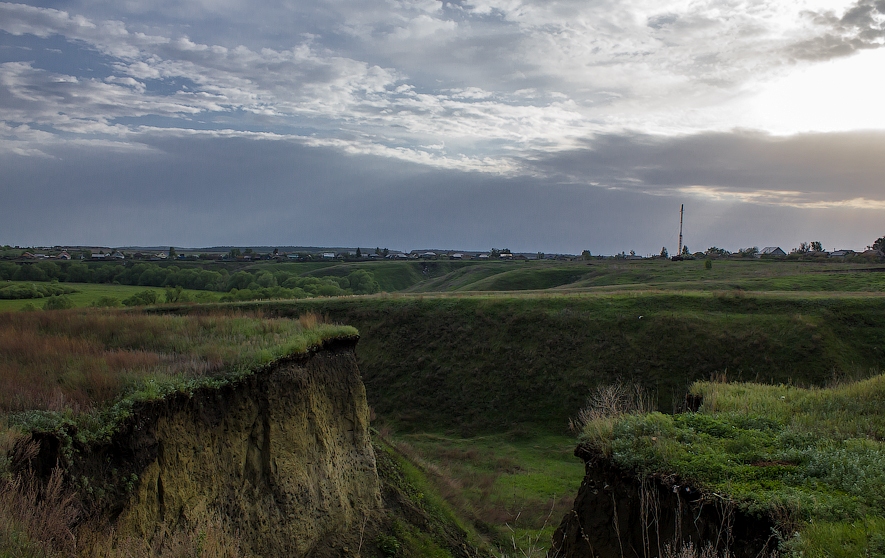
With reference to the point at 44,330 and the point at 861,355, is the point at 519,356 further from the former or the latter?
the point at 44,330

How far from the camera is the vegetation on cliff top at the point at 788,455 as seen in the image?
6431 millimetres

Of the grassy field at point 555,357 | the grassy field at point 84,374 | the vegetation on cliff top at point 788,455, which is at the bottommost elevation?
the grassy field at point 555,357

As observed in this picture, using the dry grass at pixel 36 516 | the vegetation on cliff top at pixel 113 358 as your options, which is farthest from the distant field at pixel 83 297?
the dry grass at pixel 36 516

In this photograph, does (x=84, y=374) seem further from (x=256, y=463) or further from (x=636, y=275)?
(x=636, y=275)

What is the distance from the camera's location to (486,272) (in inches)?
4469

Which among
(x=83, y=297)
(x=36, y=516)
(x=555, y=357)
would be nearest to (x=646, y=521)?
(x=36, y=516)

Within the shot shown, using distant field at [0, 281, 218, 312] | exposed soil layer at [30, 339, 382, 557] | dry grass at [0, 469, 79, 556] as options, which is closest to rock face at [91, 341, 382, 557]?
exposed soil layer at [30, 339, 382, 557]

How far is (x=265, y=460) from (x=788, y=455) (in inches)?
374

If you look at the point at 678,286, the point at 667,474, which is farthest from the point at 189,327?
the point at 678,286

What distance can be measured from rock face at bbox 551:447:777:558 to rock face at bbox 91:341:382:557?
A: 5162 millimetres

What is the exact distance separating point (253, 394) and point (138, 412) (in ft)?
9.39

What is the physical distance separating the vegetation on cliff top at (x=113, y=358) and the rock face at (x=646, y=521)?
7.06 m

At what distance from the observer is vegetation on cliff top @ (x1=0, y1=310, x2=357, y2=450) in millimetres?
7426

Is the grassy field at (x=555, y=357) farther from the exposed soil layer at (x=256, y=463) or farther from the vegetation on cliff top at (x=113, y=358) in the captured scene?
Answer: the vegetation on cliff top at (x=113, y=358)
